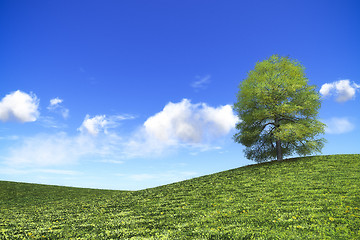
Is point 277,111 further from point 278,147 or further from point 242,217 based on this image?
point 242,217

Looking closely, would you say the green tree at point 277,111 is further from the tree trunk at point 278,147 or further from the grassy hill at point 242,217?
the grassy hill at point 242,217

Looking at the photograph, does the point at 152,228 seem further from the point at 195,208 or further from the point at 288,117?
the point at 288,117

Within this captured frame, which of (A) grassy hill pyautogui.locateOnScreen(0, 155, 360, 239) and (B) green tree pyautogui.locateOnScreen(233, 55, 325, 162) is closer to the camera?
(A) grassy hill pyautogui.locateOnScreen(0, 155, 360, 239)

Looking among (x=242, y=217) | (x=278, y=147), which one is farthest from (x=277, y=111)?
(x=242, y=217)

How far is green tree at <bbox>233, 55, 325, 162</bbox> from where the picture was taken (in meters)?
30.8

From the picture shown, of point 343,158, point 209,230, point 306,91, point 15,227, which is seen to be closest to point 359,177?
point 343,158

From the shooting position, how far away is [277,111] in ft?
100

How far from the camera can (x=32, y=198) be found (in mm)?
29312

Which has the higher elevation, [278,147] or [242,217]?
[278,147]

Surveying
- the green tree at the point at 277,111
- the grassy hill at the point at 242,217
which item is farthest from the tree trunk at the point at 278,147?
the grassy hill at the point at 242,217

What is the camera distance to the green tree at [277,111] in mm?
30797

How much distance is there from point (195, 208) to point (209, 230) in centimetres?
522

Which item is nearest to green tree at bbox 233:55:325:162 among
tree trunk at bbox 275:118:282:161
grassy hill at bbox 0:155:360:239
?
tree trunk at bbox 275:118:282:161

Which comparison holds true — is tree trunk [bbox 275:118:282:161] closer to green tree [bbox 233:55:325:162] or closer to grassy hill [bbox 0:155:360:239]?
green tree [bbox 233:55:325:162]
